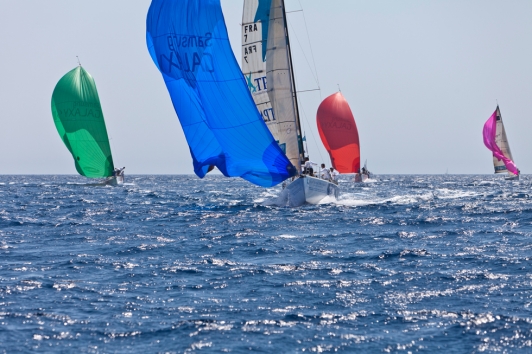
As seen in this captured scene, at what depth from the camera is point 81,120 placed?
52594 millimetres

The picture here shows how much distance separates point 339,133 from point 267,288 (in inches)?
1700

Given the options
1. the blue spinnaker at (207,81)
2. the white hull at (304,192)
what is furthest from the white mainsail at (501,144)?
the blue spinnaker at (207,81)

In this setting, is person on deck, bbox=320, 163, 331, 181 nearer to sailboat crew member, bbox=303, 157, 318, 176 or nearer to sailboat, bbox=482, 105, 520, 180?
sailboat crew member, bbox=303, 157, 318, 176

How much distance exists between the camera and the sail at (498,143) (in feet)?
256

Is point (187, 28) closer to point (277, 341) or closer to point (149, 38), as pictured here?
point (149, 38)

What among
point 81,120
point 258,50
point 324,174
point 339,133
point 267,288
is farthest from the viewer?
point 339,133

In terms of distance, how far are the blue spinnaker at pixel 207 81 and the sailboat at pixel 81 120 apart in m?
27.0

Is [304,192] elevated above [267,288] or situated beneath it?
elevated above

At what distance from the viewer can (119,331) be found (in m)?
9.62

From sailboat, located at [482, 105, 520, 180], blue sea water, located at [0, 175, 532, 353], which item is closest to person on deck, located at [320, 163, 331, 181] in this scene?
blue sea water, located at [0, 175, 532, 353]

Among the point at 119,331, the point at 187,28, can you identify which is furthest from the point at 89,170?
the point at 119,331

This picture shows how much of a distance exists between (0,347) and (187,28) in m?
18.5

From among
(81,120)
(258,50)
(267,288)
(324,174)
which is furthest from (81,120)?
(267,288)

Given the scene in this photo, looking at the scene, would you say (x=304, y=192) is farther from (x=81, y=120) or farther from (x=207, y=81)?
(x=81, y=120)
